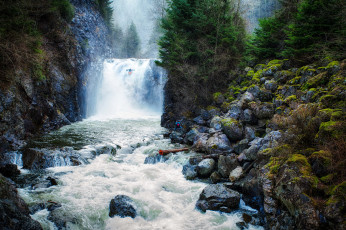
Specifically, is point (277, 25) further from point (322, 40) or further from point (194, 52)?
point (194, 52)

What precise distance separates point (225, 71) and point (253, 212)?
12021 mm

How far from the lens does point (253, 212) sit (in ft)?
19.1

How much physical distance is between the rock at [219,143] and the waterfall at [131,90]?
1586 centimetres

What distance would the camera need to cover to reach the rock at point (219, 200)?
235 inches

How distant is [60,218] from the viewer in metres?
5.21

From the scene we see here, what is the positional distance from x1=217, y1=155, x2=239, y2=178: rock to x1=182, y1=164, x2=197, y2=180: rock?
1000 millimetres

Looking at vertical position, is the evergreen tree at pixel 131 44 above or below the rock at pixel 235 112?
above

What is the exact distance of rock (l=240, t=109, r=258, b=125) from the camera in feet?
33.5

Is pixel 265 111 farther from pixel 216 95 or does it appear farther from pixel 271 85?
pixel 216 95

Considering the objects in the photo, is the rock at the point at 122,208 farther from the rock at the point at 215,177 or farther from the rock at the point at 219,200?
the rock at the point at 215,177

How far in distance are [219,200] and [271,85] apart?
7.39 meters

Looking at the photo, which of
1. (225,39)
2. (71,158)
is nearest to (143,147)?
(71,158)

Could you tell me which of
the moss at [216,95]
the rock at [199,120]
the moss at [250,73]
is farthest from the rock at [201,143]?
the moss at [250,73]

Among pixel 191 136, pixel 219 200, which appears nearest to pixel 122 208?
pixel 219 200
